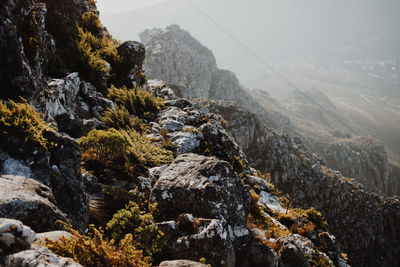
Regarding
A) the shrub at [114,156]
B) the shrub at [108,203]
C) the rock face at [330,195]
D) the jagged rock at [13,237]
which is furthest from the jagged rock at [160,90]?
the rock face at [330,195]

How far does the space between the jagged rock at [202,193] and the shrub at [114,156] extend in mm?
1566

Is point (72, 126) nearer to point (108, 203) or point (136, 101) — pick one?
point (108, 203)

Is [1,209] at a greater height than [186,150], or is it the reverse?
[1,209]

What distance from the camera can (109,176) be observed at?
775 cm

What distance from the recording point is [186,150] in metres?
10.8

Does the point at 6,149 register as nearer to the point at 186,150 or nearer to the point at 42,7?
the point at 42,7

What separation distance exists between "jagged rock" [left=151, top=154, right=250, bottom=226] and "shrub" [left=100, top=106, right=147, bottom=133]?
183 inches

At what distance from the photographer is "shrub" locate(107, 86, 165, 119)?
13.0 m

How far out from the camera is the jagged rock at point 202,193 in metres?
6.36

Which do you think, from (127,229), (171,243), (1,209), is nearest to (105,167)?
(127,229)

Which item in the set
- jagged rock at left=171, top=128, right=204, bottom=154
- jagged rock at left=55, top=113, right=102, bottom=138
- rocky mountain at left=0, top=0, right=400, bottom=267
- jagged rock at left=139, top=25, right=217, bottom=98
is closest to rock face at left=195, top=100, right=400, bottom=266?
jagged rock at left=139, top=25, right=217, bottom=98

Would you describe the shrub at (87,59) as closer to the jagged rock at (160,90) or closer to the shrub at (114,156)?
the jagged rock at (160,90)

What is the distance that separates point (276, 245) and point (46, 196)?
628 centimetres

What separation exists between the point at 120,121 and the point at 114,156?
337 centimetres
